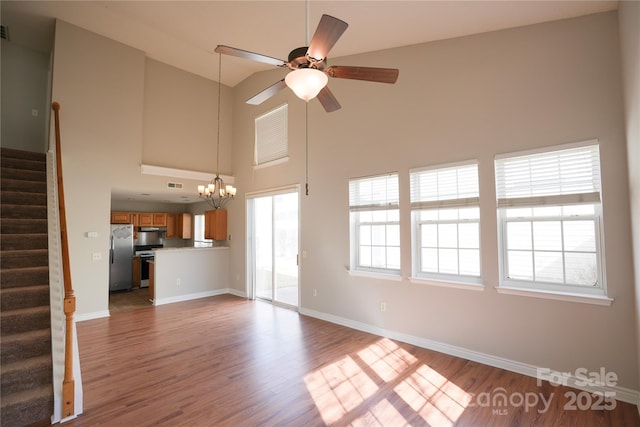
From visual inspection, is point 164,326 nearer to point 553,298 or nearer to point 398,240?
point 398,240

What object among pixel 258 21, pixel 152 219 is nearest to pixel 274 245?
pixel 258 21

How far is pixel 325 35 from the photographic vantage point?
72.3 inches

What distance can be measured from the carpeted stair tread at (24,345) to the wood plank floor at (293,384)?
0.61 meters

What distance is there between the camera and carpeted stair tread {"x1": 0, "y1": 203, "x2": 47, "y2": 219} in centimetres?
349

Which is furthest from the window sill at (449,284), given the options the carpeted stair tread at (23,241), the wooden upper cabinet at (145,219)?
the wooden upper cabinet at (145,219)

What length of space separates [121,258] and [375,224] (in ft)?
20.6

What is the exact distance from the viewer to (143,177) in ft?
18.5

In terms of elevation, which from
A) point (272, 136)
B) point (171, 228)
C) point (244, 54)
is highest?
point (272, 136)

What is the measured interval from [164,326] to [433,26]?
559 centimetres

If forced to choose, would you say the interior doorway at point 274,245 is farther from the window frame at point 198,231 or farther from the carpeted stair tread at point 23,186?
the carpeted stair tread at point 23,186

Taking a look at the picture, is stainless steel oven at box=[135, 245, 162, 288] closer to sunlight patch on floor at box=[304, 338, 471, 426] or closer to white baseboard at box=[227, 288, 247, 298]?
white baseboard at box=[227, 288, 247, 298]

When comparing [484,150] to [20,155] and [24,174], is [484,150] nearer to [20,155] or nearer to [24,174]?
[24,174]

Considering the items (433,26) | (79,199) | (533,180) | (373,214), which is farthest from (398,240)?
(79,199)

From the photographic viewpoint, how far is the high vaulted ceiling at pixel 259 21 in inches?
116
